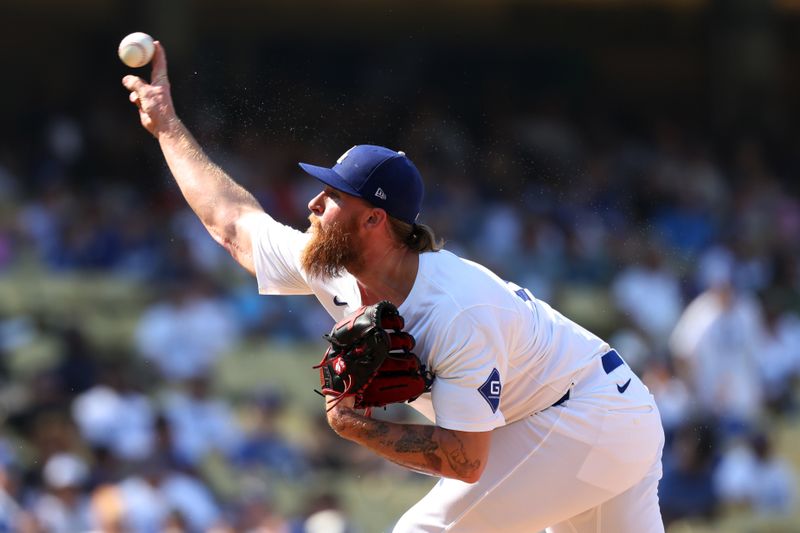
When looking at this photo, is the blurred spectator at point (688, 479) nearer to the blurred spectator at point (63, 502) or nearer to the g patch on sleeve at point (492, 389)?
the blurred spectator at point (63, 502)

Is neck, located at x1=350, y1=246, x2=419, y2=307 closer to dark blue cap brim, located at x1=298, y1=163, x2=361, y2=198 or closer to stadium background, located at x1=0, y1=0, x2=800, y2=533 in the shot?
dark blue cap brim, located at x1=298, y1=163, x2=361, y2=198

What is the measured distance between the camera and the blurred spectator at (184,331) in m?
10.3

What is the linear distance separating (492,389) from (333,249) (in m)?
0.68

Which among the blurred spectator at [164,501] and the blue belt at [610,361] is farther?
the blurred spectator at [164,501]

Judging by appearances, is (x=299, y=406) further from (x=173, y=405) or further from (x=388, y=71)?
(x=388, y=71)

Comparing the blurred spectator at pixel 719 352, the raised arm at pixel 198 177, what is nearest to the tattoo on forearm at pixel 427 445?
the raised arm at pixel 198 177

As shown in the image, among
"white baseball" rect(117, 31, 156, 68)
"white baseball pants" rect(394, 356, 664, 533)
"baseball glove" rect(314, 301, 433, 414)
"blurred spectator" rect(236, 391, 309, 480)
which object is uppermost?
"white baseball" rect(117, 31, 156, 68)

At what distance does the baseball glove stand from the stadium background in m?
1.83

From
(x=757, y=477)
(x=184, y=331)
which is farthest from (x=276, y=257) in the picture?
(x=757, y=477)

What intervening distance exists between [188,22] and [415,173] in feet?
33.9

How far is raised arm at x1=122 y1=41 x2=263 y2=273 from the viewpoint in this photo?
484 centimetres

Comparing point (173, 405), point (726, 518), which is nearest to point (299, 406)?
point (173, 405)

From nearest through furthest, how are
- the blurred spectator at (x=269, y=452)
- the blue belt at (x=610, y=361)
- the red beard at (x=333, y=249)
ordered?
the red beard at (x=333, y=249) → the blue belt at (x=610, y=361) → the blurred spectator at (x=269, y=452)

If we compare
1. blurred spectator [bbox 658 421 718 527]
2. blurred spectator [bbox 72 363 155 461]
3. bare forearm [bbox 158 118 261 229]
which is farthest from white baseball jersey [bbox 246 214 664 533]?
blurred spectator [bbox 658 421 718 527]
